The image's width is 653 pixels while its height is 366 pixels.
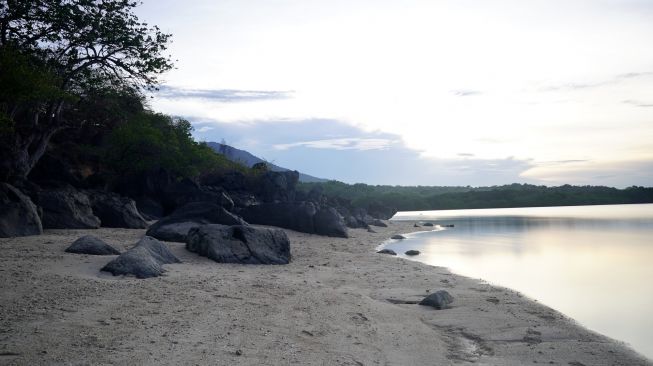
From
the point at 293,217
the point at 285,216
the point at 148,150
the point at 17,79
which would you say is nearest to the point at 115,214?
the point at 17,79

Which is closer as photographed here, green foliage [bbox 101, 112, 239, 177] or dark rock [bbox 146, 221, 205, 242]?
dark rock [bbox 146, 221, 205, 242]

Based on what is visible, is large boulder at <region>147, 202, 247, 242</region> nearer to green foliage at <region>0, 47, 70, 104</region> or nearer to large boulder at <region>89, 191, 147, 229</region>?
large boulder at <region>89, 191, 147, 229</region>

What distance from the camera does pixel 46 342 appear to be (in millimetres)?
5797

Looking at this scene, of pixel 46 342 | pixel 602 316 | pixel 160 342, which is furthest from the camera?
pixel 602 316

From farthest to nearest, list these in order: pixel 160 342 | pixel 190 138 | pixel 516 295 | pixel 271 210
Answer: pixel 190 138
pixel 271 210
pixel 516 295
pixel 160 342

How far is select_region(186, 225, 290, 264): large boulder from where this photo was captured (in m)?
13.9

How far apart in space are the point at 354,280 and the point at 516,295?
421 centimetres

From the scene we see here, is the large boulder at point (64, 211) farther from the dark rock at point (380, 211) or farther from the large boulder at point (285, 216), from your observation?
the dark rock at point (380, 211)

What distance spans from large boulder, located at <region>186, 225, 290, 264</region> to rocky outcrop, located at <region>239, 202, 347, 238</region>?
1000cm

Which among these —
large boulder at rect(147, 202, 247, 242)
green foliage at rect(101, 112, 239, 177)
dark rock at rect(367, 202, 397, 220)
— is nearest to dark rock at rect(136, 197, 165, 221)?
green foliage at rect(101, 112, 239, 177)

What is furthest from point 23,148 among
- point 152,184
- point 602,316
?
point 602,316

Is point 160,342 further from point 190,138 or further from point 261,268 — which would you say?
point 190,138

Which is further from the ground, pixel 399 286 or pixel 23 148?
pixel 23 148

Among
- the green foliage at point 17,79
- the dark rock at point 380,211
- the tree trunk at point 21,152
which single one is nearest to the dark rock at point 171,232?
the green foliage at point 17,79
